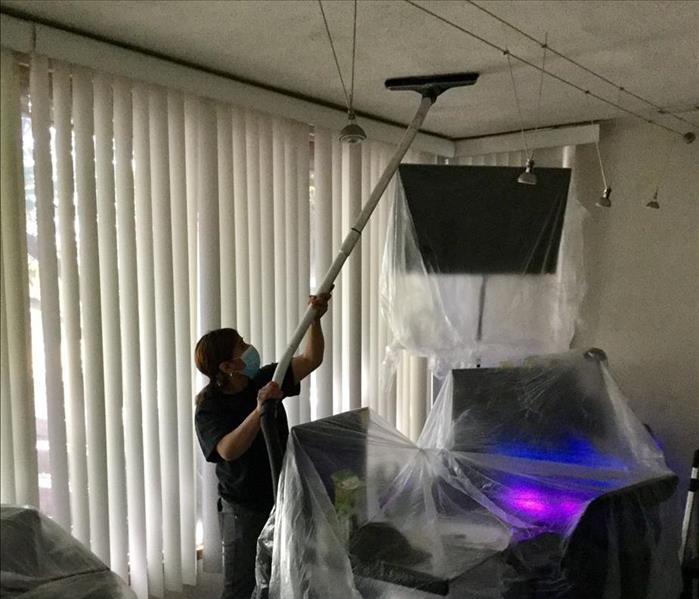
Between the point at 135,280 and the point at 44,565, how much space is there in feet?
2.81

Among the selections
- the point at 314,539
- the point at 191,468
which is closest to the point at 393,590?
the point at 314,539

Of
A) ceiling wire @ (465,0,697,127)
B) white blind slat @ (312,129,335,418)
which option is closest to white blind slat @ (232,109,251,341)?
white blind slat @ (312,129,335,418)

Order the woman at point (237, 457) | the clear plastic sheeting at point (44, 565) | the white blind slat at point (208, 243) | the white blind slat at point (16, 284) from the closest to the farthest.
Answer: the clear plastic sheeting at point (44, 565) → the white blind slat at point (16, 284) → the woman at point (237, 457) → the white blind slat at point (208, 243)

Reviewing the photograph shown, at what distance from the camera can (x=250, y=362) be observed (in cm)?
192

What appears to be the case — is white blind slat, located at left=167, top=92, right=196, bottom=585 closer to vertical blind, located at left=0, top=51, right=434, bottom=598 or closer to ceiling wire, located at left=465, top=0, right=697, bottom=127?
vertical blind, located at left=0, top=51, right=434, bottom=598

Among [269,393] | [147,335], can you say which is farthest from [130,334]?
[269,393]

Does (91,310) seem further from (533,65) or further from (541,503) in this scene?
(533,65)

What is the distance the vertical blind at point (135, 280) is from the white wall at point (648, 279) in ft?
4.13

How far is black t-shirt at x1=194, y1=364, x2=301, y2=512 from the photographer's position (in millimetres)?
1848

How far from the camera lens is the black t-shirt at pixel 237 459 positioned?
185 centimetres

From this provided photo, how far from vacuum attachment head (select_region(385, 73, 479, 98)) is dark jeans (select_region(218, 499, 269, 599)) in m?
1.33

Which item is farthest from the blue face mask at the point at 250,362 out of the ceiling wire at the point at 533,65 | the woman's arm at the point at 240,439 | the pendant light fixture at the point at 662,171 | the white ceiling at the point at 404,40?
the pendant light fixture at the point at 662,171

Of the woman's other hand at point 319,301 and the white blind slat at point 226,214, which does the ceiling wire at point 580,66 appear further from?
the white blind slat at point 226,214

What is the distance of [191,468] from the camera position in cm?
213
